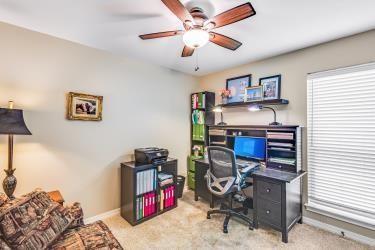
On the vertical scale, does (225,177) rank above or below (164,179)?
above

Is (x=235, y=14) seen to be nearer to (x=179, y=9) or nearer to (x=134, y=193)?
(x=179, y=9)

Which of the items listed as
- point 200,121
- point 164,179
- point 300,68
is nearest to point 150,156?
point 164,179

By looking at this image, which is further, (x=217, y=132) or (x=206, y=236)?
(x=217, y=132)

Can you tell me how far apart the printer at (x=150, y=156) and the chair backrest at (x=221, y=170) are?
2.36 feet

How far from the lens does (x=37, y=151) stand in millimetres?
2135

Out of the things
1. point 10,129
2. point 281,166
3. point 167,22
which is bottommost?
point 281,166

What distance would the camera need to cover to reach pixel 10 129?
1717 mm

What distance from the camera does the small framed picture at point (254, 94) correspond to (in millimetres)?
2986

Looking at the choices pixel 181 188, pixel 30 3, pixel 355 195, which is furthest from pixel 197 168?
pixel 30 3

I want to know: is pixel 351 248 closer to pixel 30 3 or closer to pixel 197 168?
pixel 197 168

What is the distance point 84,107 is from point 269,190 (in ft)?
8.37

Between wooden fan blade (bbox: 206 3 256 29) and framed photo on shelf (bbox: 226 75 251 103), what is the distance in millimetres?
1737

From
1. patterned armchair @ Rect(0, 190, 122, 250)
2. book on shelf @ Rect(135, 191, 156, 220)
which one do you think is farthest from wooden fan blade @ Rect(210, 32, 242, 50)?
book on shelf @ Rect(135, 191, 156, 220)

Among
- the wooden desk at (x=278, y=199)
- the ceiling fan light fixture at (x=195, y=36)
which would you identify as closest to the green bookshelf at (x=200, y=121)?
Answer: the wooden desk at (x=278, y=199)
